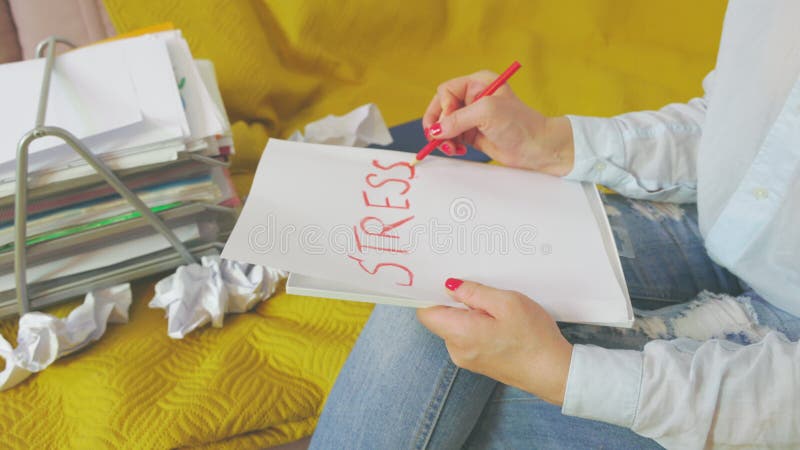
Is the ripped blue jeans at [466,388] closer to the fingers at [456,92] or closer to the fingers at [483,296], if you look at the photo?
the fingers at [483,296]

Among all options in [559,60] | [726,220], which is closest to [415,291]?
[726,220]

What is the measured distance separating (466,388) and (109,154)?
1.67 ft

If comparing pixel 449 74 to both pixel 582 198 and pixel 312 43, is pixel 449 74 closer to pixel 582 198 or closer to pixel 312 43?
pixel 312 43

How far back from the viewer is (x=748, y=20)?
0.59m

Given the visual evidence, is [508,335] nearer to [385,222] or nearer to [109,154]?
[385,222]

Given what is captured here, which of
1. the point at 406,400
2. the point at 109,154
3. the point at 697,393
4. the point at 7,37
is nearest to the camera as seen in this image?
the point at 697,393

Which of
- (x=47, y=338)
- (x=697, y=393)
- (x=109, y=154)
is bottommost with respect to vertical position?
(x=47, y=338)

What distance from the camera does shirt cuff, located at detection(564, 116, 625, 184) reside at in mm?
683

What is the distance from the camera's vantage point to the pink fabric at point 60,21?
940 millimetres

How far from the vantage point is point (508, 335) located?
49 cm

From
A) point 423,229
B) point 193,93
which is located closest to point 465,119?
point 423,229

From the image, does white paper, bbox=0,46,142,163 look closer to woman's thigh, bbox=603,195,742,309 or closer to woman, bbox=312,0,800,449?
woman, bbox=312,0,800,449

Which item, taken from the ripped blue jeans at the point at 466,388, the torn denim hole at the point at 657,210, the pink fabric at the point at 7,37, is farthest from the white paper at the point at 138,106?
the torn denim hole at the point at 657,210

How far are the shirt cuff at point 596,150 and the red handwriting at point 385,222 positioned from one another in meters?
0.21
